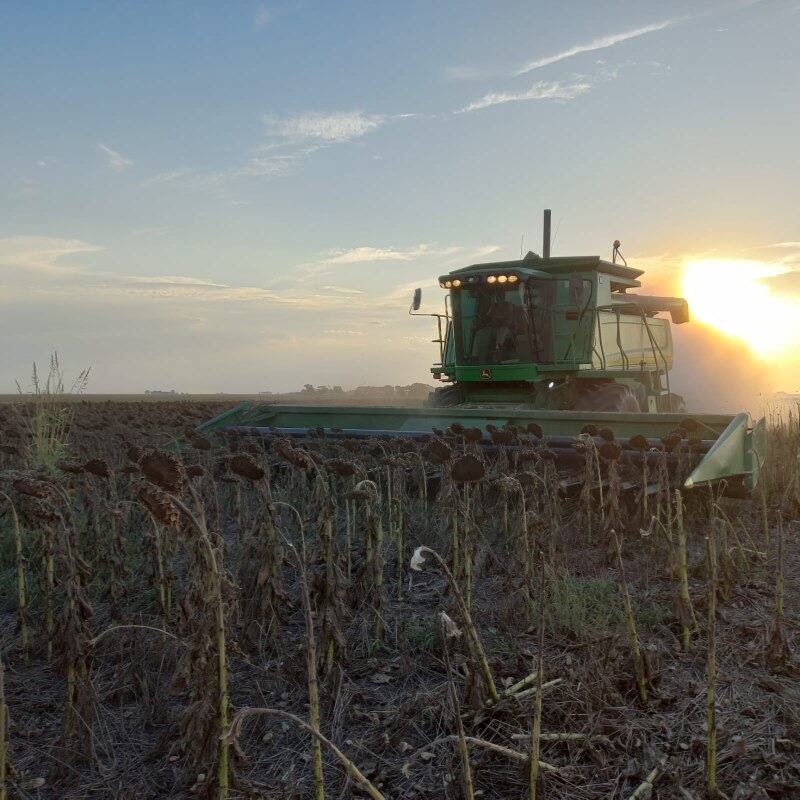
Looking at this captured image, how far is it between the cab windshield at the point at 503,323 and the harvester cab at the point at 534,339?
15mm

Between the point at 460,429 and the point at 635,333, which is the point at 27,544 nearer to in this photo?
the point at 460,429

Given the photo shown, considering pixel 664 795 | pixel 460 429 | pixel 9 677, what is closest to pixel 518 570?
pixel 460 429

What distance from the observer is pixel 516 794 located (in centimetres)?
283

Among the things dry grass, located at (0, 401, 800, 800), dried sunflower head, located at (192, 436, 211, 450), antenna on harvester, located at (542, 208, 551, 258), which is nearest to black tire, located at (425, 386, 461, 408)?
antenna on harvester, located at (542, 208, 551, 258)

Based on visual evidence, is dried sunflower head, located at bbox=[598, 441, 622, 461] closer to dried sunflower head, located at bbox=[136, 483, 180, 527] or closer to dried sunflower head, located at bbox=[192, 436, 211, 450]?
dried sunflower head, located at bbox=[192, 436, 211, 450]

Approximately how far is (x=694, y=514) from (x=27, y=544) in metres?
→ 5.96

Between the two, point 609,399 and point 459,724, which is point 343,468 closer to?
point 459,724

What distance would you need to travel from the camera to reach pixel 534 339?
11023 mm

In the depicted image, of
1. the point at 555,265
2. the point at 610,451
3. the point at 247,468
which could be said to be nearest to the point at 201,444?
the point at 247,468

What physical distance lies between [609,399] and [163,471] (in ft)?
30.6

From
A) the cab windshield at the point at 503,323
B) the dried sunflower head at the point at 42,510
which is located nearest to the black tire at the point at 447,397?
the cab windshield at the point at 503,323

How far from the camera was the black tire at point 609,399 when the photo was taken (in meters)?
10.7

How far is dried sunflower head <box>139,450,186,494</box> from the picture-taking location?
7.14 feet

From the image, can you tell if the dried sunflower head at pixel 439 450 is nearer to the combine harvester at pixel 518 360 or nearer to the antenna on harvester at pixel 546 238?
the combine harvester at pixel 518 360
